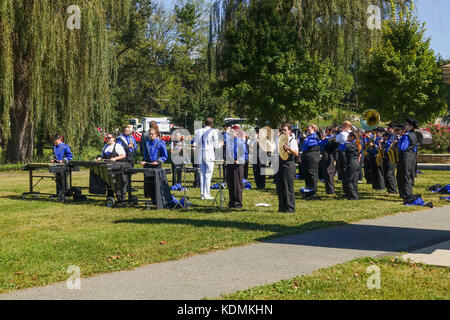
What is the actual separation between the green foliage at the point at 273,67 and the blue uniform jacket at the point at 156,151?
13372 mm

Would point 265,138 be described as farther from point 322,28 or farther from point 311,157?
point 322,28

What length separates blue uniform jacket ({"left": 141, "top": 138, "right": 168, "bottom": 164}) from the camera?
1409cm

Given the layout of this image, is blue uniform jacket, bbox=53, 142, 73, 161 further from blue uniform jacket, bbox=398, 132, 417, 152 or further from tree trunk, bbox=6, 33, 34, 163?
blue uniform jacket, bbox=398, 132, 417, 152

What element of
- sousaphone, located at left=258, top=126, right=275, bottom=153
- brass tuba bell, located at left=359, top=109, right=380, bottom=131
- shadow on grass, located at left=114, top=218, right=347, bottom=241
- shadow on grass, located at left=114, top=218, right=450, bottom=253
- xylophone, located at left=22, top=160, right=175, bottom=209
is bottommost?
shadow on grass, located at left=114, top=218, right=450, bottom=253

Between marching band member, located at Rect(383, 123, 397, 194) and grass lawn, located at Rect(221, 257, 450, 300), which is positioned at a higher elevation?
marching band member, located at Rect(383, 123, 397, 194)

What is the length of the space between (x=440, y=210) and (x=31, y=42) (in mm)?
16020

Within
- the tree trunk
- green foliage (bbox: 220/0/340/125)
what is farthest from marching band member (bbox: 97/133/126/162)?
green foliage (bbox: 220/0/340/125)

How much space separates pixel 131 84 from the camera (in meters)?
44.7

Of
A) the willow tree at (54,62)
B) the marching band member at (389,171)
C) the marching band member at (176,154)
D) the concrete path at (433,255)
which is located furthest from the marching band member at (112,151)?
the willow tree at (54,62)

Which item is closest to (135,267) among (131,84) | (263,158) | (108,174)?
(108,174)

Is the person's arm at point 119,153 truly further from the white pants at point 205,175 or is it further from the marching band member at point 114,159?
the white pants at point 205,175

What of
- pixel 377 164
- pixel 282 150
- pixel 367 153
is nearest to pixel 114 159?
pixel 282 150

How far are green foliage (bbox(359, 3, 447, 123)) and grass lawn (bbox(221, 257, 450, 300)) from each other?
2221cm

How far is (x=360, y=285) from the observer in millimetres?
6668
